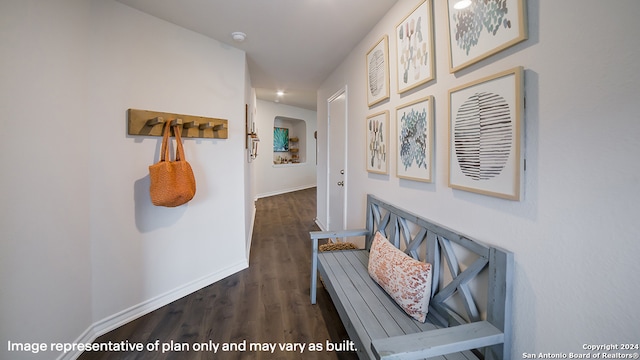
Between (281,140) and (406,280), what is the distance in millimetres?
6960

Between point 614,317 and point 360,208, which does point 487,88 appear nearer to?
point 614,317

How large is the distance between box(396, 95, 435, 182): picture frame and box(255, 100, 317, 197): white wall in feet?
16.3

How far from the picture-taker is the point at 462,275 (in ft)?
3.85

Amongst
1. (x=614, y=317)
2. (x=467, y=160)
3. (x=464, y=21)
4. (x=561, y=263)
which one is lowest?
(x=614, y=317)

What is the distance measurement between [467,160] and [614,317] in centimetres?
70

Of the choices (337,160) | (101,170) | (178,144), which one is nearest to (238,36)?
(178,144)

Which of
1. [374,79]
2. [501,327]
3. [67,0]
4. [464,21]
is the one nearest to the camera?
[501,327]

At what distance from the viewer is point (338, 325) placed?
5.95 ft

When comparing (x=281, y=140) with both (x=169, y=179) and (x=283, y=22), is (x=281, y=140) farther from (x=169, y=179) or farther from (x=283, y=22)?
(x=169, y=179)

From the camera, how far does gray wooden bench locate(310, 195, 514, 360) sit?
905 mm

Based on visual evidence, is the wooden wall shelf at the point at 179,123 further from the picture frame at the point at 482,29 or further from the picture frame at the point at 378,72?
the picture frame at the point at 482,29

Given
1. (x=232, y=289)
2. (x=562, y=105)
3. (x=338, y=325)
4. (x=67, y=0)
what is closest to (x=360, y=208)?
(x=338, y=325)

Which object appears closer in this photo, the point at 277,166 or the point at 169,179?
the point at 169,179

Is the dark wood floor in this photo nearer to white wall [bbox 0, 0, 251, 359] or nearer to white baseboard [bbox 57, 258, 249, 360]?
white baseboard [bbox 57, 258, 249, 360]
